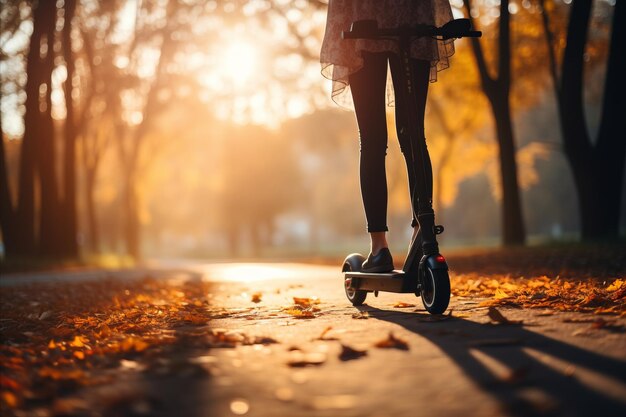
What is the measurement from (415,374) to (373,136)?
2.31m

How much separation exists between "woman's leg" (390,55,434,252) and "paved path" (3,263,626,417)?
746mm

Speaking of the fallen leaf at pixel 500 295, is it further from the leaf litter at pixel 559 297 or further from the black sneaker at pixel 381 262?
the black sneaker at pixel 381 262

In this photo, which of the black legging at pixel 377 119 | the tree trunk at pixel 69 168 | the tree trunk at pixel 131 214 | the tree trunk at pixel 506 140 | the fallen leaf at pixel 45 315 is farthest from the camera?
the tree trunk at pixel 131 214

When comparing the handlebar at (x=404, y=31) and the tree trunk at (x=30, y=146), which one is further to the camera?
the tree trunk at (x=30, y=146)

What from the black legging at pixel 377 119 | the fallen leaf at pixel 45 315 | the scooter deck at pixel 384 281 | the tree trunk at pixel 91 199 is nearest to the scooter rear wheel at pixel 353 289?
the scooter deck at pixel 384 281

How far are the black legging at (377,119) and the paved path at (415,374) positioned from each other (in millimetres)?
979

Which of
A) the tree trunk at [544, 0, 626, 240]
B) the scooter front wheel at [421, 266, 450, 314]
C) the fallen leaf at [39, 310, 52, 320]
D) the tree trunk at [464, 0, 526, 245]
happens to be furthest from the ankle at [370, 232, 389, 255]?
the tree trunk at [464, 0, 526, 245]

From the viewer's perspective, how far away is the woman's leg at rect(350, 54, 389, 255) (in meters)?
4.71

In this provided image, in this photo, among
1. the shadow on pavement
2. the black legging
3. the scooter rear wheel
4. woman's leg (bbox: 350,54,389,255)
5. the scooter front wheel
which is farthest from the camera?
the scooter rear wheel

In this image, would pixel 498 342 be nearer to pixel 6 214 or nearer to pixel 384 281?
pixel 384 281

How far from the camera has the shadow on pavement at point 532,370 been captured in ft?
7.24

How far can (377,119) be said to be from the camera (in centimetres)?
473

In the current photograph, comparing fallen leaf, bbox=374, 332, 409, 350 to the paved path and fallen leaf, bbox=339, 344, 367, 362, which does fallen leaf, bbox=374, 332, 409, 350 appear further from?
fallen leaf, bbox=339, 344, 367, 362

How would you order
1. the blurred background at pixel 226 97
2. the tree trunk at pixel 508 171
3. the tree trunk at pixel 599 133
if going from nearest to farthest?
the tree trunk at pixel 599 133 → the blurred background at pixel 226 97 → the tree trunk at pixel 508 171
